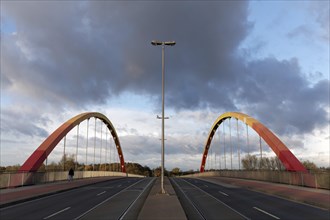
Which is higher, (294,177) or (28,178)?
(294,177)

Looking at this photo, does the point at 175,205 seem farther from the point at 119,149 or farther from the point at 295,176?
the point at 119,149

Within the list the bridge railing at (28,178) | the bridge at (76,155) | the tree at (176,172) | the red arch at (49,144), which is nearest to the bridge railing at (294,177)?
the bridge at (76,155)

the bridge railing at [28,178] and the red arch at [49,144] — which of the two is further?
the red arch at [49,144]

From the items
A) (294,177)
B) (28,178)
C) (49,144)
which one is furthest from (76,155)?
(294,177)

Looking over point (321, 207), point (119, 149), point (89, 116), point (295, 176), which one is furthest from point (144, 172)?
point (321, 207)

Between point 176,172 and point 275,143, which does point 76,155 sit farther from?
point 176,172

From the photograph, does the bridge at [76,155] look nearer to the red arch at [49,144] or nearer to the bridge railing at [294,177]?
the red arch at [49,144]

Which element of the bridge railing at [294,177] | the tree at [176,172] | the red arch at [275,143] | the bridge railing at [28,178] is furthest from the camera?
the tree at [176,172]

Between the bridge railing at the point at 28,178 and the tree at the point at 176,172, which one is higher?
the bridge railing at the point at 28,178

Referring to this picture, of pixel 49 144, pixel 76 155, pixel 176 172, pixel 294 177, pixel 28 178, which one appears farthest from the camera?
pixel 176 172

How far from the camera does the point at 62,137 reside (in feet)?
125

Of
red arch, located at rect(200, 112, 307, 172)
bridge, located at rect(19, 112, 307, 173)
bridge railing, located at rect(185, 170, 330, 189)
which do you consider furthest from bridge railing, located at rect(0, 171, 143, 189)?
red arch, located at rect(200, 112, 307, 172)

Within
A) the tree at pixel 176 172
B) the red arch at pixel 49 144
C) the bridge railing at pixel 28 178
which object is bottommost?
the tree at pixel 176 172

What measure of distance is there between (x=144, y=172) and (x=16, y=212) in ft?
463
